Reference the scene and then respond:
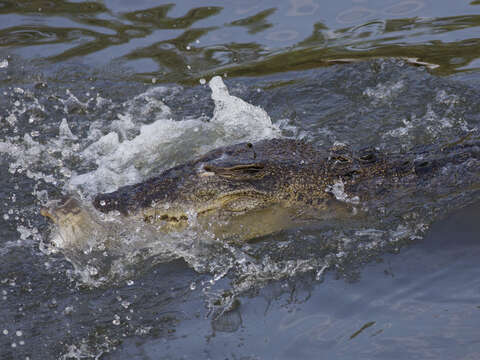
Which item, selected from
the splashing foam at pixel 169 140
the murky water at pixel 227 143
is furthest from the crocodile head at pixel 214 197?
the splashing foam at pixel 169 140

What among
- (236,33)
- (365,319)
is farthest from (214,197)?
(236,33)

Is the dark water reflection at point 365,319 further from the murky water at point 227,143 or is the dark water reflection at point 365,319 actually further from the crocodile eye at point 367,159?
the crocodile eye at point 367,159

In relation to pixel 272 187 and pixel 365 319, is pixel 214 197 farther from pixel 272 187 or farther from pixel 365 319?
pixel 365 319

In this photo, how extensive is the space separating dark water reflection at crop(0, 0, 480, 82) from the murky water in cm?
3

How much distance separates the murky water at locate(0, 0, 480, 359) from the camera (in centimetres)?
416

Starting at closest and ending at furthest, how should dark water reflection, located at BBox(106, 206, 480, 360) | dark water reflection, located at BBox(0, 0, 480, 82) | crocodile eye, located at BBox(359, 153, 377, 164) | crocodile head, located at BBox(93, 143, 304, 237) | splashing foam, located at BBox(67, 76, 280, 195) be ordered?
dark water reflection, located at BBox(106, 206, 480, 360) → crocodile head, located at BBox(93, 143, 304, 237) → crocodile eye, located at BBox(359, 153, 377, 164) → splashing foam, located at BBox(67, 76, 280, 195) → dark water reflection, located at BBox(0, 0, 480, 82)

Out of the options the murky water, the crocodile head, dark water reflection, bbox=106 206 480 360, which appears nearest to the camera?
dark water reflection, bbox=106 206 480 360

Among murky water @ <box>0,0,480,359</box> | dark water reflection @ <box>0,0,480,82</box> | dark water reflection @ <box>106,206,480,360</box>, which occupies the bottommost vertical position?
dark water reflection @ <box>106,206,480,360</box>

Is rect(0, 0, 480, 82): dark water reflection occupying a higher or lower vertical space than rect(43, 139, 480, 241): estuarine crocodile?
higher

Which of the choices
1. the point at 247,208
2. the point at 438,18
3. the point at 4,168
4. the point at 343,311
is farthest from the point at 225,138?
the point at 438,18

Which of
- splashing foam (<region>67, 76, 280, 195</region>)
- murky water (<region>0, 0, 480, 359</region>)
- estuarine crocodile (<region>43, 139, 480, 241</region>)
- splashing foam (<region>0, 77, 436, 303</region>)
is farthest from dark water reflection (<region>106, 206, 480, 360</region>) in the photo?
splashing foam (<region>67, 76, 280, 195</region>)

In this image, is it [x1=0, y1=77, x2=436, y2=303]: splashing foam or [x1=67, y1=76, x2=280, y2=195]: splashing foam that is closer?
[x1=0, y1=77, x2=436, y2=303]: splashing foam

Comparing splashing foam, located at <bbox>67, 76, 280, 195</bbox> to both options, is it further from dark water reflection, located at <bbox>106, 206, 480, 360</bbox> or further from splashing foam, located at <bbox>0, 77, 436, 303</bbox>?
dark water reflection, located at <bbox>106, 206, 480, 360</bbox>

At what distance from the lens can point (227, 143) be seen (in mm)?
6293
